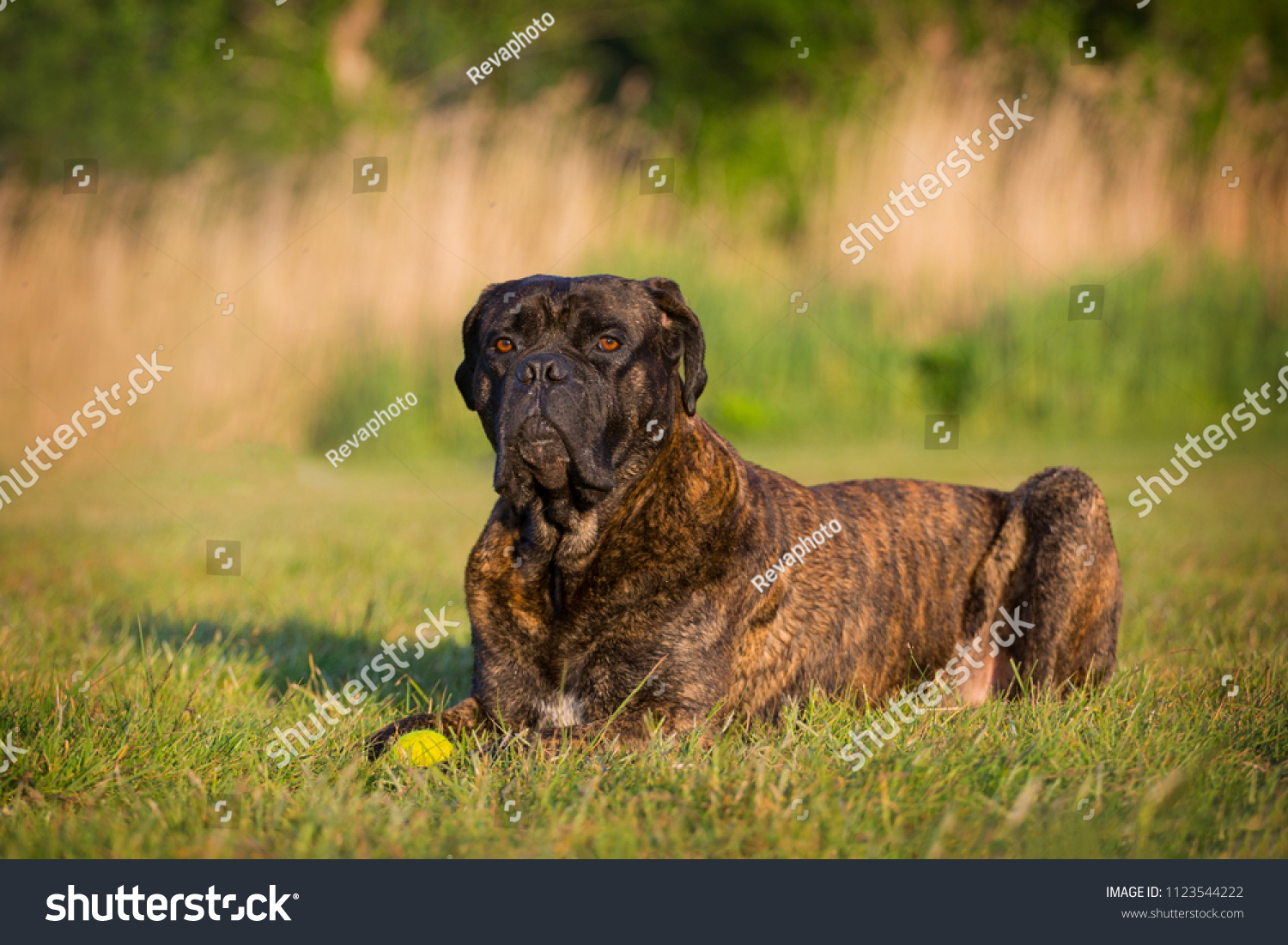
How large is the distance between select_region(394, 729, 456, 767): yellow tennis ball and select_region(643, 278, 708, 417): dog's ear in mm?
1218

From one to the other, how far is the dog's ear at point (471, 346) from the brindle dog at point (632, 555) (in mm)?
10

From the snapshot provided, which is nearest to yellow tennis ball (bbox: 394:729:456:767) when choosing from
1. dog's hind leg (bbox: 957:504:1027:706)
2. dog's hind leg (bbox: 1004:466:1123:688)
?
dog's hind leg (bbox: 957:504:1027:706)

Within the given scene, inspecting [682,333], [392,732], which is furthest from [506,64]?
[392,732]

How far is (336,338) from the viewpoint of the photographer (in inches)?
404

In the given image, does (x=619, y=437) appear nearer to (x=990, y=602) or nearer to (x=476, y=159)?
(x=990, y=602)

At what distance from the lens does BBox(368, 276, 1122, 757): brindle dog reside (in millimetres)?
3365

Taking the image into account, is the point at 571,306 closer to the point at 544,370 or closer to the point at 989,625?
the point at 544,370

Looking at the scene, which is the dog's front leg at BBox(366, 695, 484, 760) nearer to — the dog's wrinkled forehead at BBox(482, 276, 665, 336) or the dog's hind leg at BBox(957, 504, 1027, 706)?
the dog's wrinkled forehead at BBox(482, 276, 665, 336)

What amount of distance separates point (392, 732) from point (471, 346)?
124 centimetres

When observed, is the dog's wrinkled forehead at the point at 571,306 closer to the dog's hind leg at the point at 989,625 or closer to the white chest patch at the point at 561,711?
the white chest patch at the point at 561,711

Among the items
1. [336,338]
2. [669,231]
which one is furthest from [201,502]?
[669,231]

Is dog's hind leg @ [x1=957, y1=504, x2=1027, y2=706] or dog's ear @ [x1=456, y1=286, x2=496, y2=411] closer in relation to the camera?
dog's ear @ [x1=456, y1=286, x2=496, y2=411]

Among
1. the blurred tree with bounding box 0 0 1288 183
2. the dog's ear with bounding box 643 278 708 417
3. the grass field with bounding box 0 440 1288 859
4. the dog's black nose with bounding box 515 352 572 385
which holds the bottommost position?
the grass field with bounding box 0 440 1288 859

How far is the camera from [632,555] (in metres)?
3.44
